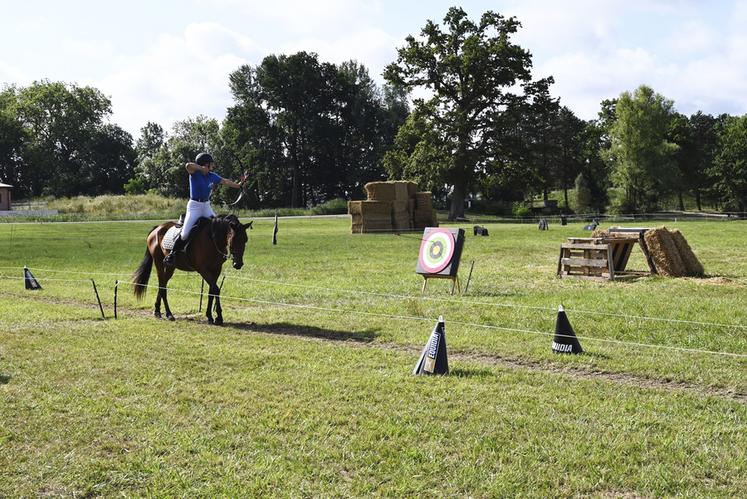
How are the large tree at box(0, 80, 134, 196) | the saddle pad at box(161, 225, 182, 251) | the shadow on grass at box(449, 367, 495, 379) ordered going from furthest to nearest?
the large tree at box(0, 80, 134, 196) → the saddle pad at box(161, 225, 182, 251) → the shadow on grass at box(449, 367, 495, 379)

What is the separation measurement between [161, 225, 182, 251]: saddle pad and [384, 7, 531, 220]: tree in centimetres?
4954

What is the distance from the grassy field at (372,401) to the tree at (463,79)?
1938 inches

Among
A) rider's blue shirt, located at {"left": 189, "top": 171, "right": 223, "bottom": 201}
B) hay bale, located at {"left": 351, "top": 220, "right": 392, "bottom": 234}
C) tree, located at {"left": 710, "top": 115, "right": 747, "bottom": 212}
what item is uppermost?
tree, located at {"left": 710, "top": 115, "right": 747, "bottom": 212}

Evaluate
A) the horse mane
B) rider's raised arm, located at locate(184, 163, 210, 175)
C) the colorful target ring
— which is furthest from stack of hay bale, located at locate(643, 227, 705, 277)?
rider's raised arm, located at locate(184, 163, 210, 175)

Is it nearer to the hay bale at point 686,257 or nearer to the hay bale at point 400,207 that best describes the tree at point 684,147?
the hay bale at point 400,207

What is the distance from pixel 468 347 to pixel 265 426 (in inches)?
175

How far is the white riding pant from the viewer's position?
13156 mm

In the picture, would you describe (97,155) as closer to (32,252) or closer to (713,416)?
(32,252)

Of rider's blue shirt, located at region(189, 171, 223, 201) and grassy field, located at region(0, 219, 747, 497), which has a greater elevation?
rider's blue shirt, located at region(189, 171, 223, 201)

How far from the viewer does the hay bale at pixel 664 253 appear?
1830 centimetres

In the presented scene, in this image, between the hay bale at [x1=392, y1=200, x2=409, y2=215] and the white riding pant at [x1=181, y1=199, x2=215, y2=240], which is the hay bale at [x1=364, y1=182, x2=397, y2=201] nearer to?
the hay bale at [x1=392, y1=200, x2=409, y2=215]

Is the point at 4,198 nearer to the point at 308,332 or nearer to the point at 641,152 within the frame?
the point at 641,152

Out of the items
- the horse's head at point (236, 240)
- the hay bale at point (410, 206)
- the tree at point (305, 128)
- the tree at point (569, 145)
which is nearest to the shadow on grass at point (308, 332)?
the horse's head at point (236, 240)

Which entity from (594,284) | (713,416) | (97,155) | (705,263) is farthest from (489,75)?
(97,155)
